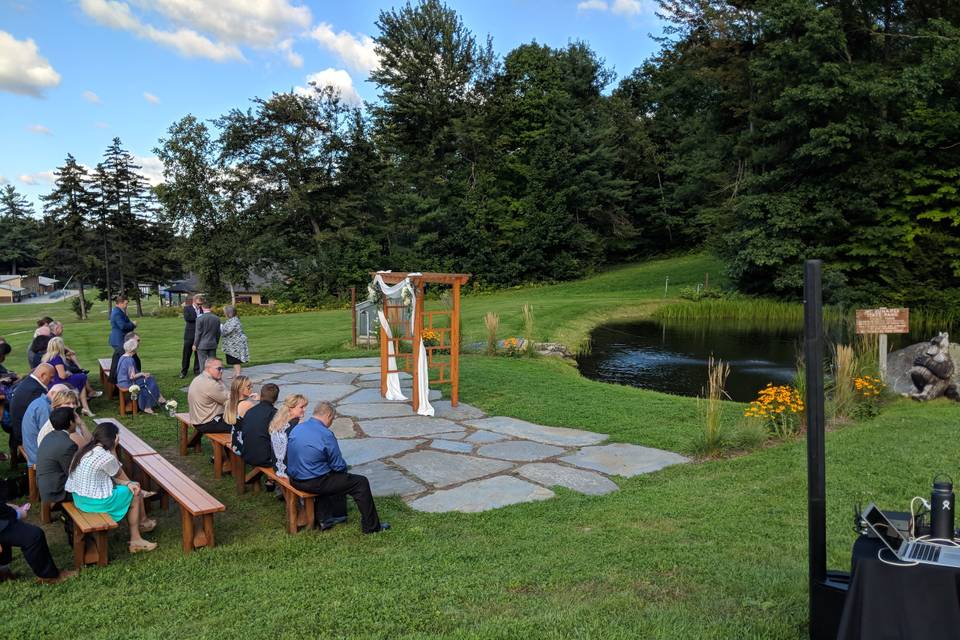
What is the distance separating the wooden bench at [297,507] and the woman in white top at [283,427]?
0.17 metres

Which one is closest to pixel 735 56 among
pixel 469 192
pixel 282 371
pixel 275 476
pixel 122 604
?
pixel 469 192

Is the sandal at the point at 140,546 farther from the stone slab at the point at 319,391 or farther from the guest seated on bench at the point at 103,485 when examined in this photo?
the stone slab at the point at 319,391

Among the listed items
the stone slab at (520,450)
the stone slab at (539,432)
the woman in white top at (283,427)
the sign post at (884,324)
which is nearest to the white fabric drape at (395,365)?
the stone slab at (539,432)

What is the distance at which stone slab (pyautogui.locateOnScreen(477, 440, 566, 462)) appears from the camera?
7449 millimetres

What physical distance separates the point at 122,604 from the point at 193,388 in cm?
365

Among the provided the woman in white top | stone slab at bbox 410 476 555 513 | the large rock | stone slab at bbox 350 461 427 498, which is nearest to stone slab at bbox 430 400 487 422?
stone slab at bbox 350 461 427 498

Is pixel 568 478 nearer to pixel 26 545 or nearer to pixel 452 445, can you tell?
pixel 452 445

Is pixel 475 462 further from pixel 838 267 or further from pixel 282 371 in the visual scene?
pixel 838 267

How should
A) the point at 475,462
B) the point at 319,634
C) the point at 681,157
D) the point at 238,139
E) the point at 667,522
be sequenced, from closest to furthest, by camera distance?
the point at 319,634
the point at 667,522
the point at 475,462
the point at 238,139
the point at 681,157

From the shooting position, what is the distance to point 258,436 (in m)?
6.12

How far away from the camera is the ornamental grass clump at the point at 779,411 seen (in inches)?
333

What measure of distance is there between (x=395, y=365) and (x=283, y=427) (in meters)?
4.70

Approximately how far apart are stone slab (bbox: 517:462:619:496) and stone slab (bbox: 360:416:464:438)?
1905 millimetres

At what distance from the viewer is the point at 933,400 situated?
9742 millimetres
